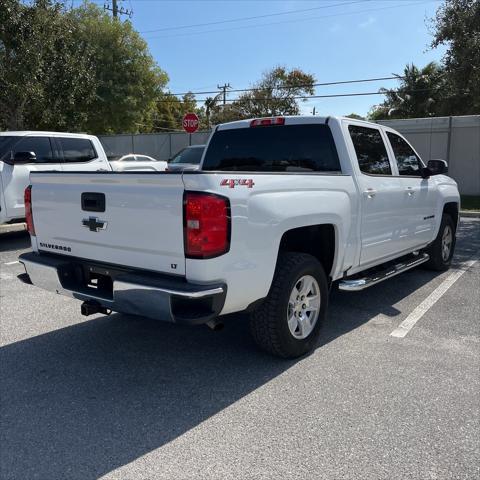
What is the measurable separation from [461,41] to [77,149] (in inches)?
360

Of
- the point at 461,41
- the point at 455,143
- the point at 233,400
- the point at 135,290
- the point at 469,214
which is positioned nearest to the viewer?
the point at 135,290

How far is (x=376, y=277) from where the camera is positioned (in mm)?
5012

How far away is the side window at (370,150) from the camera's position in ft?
16.1

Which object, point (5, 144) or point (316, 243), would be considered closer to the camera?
point (316, 243)

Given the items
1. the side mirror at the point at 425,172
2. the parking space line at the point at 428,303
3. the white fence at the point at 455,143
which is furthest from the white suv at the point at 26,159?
the white fence at the point at 455,143

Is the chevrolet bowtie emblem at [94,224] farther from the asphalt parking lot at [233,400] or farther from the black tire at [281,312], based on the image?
the black tire at [281,312]

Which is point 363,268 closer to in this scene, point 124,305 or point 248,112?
point 124,305

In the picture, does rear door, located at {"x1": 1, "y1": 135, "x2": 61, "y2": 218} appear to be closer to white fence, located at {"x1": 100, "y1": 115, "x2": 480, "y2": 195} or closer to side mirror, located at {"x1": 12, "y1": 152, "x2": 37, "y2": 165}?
side mirror, located at {"x1": 12, "y1": 152, "x2": 37, "y2": 165}

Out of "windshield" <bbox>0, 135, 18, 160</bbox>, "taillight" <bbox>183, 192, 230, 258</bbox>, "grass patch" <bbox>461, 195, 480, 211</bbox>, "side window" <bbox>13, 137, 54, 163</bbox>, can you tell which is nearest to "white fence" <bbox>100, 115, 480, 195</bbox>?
"grass patch" <bbox>461, 195, 480, 211</bbox>

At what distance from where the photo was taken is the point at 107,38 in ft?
78.0

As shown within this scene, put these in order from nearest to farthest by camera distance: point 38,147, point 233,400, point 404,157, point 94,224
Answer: point 233,400 < point 94,224 < point 404,157 < point 38,147

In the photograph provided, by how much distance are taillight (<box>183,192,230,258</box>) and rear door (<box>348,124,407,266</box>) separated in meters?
1.98

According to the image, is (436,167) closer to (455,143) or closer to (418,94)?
(455,143)

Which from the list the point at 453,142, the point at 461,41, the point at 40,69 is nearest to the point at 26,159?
the point at 40,69
